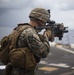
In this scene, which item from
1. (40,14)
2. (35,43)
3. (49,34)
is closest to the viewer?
(35,43)

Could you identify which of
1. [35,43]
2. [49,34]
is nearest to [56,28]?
[49,34]

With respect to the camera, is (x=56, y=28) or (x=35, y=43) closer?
(x=35, y=43)

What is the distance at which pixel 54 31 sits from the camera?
479cm

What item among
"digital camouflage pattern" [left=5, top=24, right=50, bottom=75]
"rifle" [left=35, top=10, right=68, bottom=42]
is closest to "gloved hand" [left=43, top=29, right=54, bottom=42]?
"rifle" [left=35, top=10, right=68, bottom=42]

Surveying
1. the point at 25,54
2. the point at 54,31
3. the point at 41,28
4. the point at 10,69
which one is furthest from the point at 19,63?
the point at 54,31

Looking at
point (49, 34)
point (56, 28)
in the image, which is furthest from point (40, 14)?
point (56, 28)

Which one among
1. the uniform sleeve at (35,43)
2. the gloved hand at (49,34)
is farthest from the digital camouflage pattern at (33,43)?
the gloved hand at (49,34)

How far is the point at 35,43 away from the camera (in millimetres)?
4082

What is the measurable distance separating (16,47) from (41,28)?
1.83 feet

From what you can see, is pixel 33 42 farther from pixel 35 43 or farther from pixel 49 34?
pixel 49 34

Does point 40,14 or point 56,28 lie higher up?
point 40,14

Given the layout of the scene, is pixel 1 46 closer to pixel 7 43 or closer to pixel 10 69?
pixel 7 43

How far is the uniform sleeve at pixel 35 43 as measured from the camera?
13.4 ft

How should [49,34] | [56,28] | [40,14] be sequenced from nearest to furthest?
[40,14], [49,34], [56,28]
